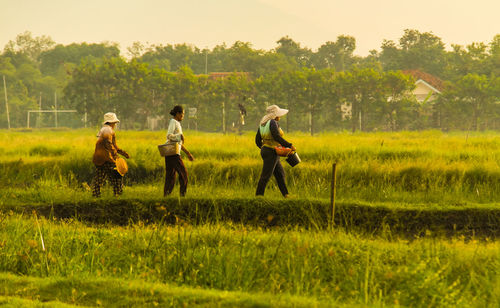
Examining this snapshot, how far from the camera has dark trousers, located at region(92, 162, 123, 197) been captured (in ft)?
38.4

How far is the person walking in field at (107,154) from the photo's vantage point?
1130 centimetres

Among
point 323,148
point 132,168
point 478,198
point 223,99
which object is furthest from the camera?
point 223,99

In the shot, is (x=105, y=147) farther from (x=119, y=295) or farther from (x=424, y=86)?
(x=424, y=86)

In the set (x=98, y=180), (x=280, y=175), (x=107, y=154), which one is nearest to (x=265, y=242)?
(x=280, y=175)

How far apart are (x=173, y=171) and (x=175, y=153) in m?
0.58

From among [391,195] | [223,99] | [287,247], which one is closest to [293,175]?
[391,195]

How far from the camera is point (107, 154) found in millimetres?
11469

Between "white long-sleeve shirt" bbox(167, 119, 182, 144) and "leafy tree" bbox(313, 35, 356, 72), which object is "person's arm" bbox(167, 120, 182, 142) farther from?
"leafy tree" bbox(313, 35, 356, 72)

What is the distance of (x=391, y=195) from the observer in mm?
12039

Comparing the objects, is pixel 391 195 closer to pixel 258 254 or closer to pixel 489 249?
pixel 489 249

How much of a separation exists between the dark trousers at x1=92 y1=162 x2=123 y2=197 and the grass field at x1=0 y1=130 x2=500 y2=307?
0.26 m

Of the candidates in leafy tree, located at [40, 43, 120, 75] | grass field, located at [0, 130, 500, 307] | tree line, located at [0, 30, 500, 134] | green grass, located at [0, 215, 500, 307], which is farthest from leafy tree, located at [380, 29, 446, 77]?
green grass, located at [0, 215, 500, 307]

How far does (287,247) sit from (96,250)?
2641mm

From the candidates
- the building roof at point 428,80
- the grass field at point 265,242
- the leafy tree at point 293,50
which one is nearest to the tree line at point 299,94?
the building roof at point 428,80
